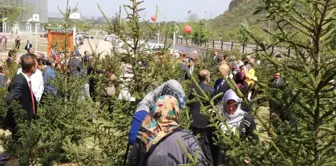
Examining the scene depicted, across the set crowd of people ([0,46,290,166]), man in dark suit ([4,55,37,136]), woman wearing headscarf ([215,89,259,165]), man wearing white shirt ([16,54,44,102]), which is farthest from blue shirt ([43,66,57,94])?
woman wearing headscarf ([215,89,259,165])

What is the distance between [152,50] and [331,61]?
2856mm

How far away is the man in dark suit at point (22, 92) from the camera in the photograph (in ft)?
19.2

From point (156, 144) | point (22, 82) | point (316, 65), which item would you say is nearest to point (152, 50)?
point (22, 82)

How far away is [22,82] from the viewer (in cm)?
586

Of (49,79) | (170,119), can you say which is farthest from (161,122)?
(49,79)

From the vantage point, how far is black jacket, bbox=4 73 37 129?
5.84 metres

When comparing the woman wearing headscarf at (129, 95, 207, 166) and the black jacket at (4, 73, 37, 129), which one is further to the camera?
the black jacket at (4, 73, 37, 129)

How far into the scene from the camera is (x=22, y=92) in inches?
233

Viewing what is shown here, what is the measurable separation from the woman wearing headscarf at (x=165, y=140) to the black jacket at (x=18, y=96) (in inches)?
118

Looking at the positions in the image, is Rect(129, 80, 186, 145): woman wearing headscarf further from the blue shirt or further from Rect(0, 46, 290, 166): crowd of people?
the blue shirt

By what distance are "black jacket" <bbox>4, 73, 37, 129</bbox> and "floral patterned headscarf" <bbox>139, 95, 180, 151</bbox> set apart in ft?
9.92

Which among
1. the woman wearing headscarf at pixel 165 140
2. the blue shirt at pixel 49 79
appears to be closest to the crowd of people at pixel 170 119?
the woman wearing headscarf at pixel 165 140

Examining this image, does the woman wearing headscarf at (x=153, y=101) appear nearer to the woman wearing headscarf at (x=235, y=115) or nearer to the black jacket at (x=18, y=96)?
the woman wearing headscarf at (x=235, y=115)

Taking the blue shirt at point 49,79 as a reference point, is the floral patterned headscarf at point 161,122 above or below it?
above
